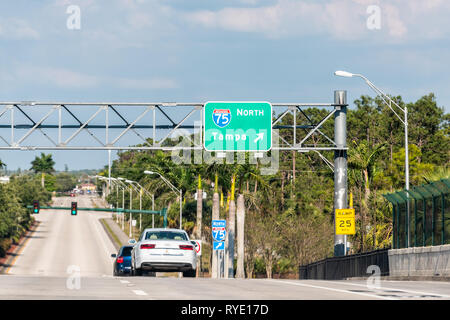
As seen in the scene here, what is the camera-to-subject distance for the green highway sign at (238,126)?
3984 centimetres

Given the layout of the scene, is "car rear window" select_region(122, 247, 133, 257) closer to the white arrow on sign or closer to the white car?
the white arrow on sign

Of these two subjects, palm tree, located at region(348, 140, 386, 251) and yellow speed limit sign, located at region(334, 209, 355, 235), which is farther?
palm tree, located at region(348, 140, 386, 251)

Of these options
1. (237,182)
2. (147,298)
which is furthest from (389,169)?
(147,298)

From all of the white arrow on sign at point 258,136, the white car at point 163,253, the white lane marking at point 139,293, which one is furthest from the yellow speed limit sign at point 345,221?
the white lane marking at point 139,293

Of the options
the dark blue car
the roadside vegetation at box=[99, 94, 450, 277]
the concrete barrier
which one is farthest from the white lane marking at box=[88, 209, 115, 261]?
the concrete barrier

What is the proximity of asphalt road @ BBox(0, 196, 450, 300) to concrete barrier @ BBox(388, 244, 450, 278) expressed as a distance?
245cm

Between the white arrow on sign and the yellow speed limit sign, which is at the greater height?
the white arrow on sign

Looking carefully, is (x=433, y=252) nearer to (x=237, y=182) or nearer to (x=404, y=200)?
(x=404, y=200)

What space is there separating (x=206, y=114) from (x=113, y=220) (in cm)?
12047

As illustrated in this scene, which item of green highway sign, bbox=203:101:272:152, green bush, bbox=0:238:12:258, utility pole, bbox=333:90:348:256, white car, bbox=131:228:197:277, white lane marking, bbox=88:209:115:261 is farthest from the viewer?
white lane marking, bbox=88:209:115:261

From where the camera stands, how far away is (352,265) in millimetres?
35688

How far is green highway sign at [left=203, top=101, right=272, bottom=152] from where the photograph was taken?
39844mm
